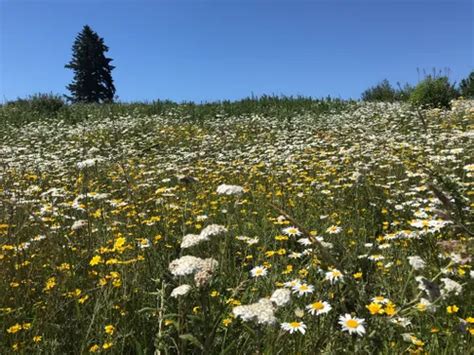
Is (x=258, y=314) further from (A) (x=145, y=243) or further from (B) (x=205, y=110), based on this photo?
(B) (x=205, y=110)

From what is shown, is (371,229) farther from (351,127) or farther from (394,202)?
(351,127)

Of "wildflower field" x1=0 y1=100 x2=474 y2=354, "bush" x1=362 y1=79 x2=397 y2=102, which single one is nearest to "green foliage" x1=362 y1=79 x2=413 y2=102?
"bush" x1=362 y1=79 x2=397 y2=102

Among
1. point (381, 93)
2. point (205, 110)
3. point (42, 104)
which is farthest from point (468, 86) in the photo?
point (42, 104)

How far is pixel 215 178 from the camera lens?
5980mm

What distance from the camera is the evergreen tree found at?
153 feet

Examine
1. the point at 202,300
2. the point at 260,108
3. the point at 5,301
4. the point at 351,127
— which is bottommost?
the point at 5,301

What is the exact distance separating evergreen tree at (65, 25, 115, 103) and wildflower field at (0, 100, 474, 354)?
42.1m

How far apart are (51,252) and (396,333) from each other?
92.4 inches

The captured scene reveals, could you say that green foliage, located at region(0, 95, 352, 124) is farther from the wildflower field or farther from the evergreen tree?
the evergreen tree

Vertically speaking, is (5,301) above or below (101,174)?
below

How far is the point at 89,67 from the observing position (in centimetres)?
4681

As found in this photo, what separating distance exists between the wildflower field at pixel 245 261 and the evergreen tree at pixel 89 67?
4214 centimetres

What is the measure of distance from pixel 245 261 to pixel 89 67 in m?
47.6

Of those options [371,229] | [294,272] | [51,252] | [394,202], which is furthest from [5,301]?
[394,202]
